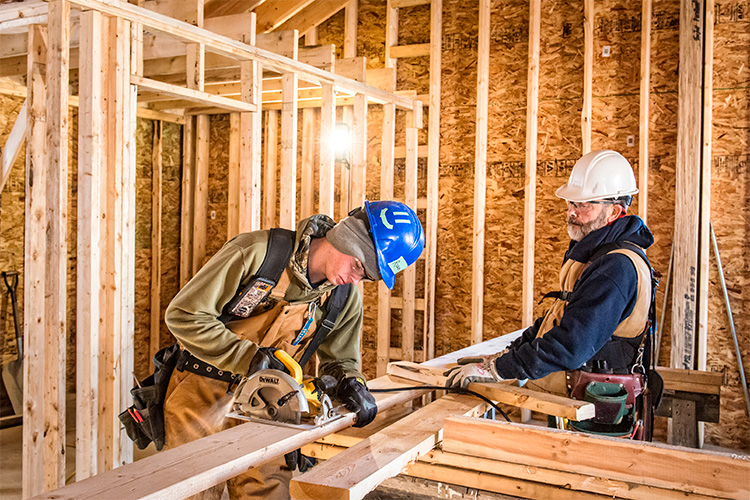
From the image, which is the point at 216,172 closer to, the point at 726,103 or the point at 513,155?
the point at 513,155

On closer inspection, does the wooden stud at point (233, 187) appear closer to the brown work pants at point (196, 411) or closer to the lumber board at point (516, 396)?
the lumber board at point (516, 396)

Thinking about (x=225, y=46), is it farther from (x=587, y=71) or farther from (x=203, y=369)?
(x=587, y=71)

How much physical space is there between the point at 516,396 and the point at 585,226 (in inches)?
36.1

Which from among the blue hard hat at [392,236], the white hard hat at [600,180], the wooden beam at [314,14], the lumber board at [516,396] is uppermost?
the wooden beam at [314,14]

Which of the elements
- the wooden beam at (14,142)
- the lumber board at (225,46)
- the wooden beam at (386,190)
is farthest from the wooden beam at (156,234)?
the wooden beam at (14,142)

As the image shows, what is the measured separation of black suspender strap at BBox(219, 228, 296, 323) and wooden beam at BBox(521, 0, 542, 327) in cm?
386

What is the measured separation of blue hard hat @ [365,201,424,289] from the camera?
253 centimetres

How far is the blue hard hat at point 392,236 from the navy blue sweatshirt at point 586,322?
676 mm

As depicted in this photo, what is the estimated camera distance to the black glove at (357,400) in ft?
8.06

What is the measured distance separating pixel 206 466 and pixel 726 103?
539 cm

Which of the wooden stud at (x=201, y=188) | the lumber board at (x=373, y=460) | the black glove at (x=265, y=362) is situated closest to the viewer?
the lumber board at (x=373, y=460)

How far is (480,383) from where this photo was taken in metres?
3.04

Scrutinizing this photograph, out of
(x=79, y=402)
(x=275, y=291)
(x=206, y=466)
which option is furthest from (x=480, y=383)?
(x=79, y=402)

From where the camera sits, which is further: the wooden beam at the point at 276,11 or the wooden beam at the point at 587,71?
the wooden beam at the point at 276,11
